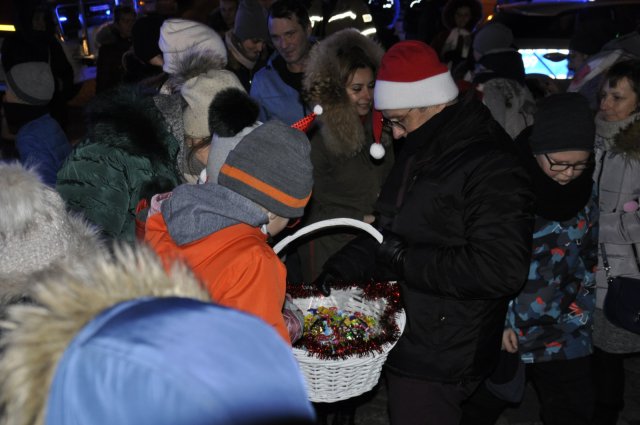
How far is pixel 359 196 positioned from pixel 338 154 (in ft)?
1.05

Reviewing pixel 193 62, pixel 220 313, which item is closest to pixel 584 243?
pixel 193 62

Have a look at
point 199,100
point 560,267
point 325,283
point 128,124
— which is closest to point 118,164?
point 128,124

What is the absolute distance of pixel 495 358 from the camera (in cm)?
282

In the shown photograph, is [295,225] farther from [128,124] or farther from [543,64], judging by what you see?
[543,64]

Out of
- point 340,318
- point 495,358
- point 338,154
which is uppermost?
point 338,154

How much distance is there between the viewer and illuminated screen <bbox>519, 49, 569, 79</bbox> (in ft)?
27.9

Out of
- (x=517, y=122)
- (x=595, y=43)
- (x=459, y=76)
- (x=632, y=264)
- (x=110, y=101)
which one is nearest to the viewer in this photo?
(x=110, y=101)

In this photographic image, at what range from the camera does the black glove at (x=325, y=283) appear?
9.20 ft

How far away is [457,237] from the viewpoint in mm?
2561

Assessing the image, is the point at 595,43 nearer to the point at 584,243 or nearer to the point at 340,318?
the point at 584,243

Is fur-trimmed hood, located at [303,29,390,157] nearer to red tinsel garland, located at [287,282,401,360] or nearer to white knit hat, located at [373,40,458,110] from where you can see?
white knit hat, located at [373,40,458,110]

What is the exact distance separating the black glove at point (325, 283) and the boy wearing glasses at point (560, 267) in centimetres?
90

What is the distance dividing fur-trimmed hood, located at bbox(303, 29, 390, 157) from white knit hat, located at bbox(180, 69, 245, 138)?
0.62 meters

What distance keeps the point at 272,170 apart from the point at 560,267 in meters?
1.65
